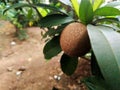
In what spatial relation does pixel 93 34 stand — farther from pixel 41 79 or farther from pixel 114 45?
pixel 41 79

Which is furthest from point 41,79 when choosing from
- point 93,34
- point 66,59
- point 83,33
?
point 93,34

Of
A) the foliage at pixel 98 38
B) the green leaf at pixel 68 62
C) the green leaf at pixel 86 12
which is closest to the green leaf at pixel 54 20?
the foliage at pixel 98 38

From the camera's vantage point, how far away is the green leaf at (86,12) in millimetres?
942

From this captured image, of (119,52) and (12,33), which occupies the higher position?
(119,52)

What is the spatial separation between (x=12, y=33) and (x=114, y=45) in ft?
9.11

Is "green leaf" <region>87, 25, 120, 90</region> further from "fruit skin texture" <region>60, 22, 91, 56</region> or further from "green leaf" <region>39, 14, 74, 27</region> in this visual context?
"green leaf" <region>39, 14, 74, 27</region>

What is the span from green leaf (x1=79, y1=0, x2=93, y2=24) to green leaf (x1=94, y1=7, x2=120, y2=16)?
0.10 feet

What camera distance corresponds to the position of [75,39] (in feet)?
3.23

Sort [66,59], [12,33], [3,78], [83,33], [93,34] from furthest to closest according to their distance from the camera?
[12,33] < [3,78] < [66,59] < [83,33] < [93,34]

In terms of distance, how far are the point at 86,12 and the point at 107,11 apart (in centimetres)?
8

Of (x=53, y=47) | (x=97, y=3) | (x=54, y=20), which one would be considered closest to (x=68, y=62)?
(x=53, y=47)

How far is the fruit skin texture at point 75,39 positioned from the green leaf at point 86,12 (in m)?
0.03

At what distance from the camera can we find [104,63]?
713mm

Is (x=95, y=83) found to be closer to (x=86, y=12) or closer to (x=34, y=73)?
(x=86, y=12)
